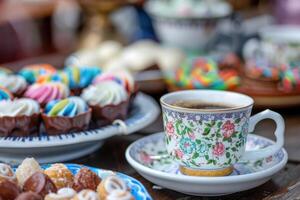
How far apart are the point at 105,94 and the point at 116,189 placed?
351 millimetres

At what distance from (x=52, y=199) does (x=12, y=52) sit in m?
1.85

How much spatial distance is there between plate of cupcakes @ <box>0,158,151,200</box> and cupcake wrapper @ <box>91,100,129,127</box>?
0.23m

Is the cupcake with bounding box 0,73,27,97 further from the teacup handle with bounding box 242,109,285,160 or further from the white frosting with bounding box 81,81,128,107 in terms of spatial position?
the teacup handle with bounding box 242,109,285,160

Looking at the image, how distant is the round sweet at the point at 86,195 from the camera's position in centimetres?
63

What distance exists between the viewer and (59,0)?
11.1 ft

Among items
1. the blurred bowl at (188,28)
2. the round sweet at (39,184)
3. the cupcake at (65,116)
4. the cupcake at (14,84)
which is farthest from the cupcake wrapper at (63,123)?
the blurred bowl at (188,28)

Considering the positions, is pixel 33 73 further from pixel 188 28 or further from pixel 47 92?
pixel 188 28

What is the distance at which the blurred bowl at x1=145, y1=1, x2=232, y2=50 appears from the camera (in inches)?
62.6

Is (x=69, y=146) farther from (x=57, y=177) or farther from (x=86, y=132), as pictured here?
(x=57, y=177)

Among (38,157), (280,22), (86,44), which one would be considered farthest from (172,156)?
(280,22)

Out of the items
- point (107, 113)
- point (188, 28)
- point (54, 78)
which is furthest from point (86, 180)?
point (188, 28)

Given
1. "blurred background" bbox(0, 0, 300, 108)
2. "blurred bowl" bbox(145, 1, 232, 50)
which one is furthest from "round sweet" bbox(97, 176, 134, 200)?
"blurred bowl" bbox(145, 1, 232, 50)

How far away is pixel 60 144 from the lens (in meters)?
0.88

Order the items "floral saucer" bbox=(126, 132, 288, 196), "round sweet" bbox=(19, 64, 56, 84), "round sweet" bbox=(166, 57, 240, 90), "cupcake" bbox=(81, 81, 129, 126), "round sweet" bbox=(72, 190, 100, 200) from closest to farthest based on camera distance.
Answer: "round sweet" bbox=(72, 190, 100, 200) < "floral saucer" bbox=(126, 132, 288, 196) < "cupcake" bbox=(81, 81, 129, 126) < "round sweet" bbox=(19, 64, 56, 84) < "round sweet" bbox=(166, 57, 240, 90)
